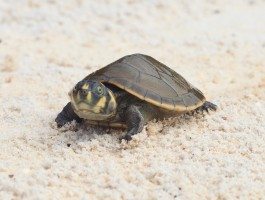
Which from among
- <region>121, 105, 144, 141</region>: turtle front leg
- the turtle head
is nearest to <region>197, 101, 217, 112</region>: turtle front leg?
<region>121, 105, 144, 141</region>: turtle front leg

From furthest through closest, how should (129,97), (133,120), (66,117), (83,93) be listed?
(66,117)
(129,97)
(133,120)
(83,93)

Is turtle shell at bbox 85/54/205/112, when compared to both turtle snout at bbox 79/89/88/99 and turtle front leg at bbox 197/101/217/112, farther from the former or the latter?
turtle snout at bbox 79/89/88/99

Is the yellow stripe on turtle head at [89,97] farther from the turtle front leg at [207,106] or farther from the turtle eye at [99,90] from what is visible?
the turtle front leg at [207,106]

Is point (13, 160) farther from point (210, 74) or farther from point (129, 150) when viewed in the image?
point (210, 74)

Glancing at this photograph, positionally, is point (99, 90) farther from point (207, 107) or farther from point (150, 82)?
point (207, 107)

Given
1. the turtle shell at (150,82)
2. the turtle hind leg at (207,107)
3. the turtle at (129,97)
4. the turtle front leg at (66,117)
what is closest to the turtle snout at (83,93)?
the turtle at (129,97)

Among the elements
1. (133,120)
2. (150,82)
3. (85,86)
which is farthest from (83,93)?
(150,82)
